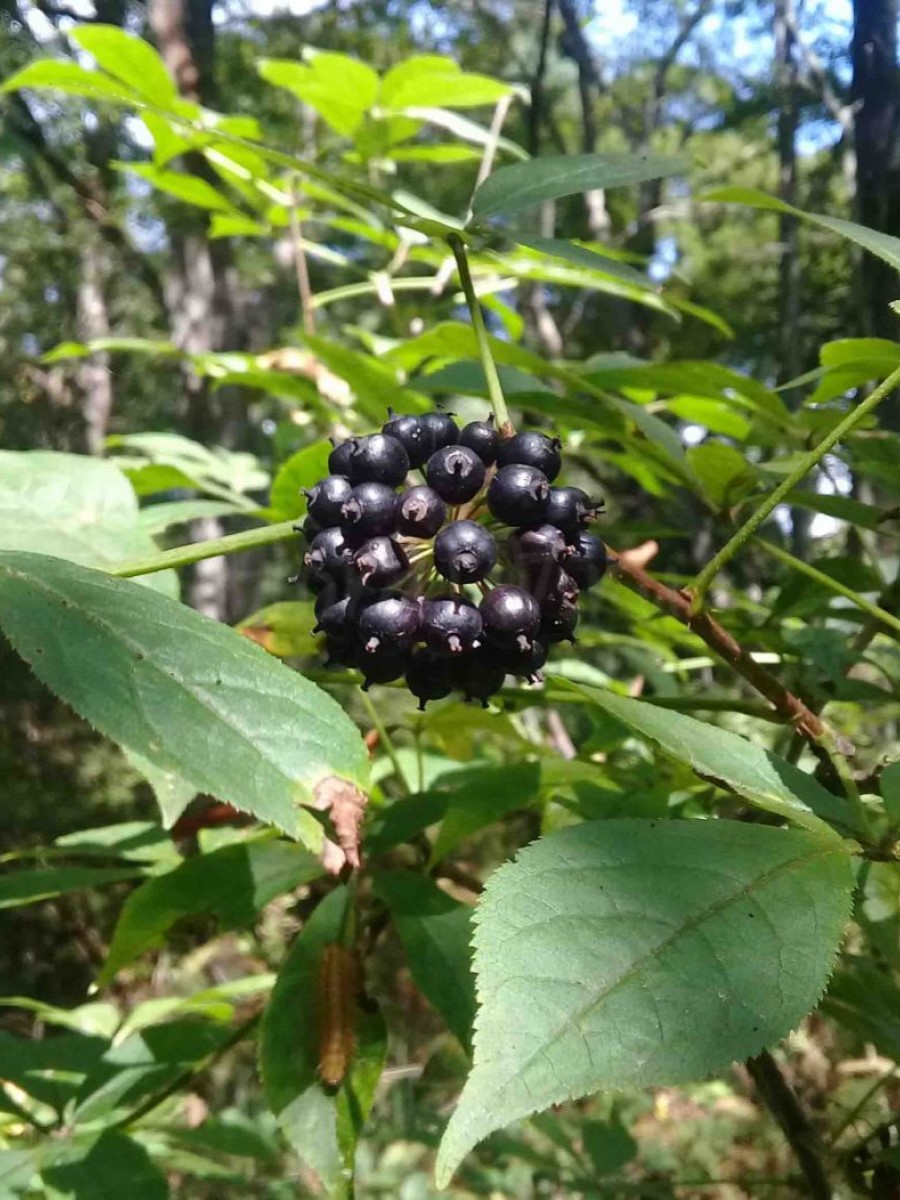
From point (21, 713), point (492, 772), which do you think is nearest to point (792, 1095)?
point (492, 772)

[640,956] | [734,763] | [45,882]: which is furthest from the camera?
[45,882]

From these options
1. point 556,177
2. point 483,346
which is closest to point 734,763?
point 483,346

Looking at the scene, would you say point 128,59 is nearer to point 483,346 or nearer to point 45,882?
point 483,346

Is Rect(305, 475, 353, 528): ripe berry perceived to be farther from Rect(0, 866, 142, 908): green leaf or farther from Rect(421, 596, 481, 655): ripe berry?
→ Rect(0, 866, 142, 908): green leaf

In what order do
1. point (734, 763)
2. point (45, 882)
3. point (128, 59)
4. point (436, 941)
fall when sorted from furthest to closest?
point (128, 59) → point (45, 882) → point (436, 941) → point (734, 763)

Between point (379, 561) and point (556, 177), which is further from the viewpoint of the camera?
point (556, 177)

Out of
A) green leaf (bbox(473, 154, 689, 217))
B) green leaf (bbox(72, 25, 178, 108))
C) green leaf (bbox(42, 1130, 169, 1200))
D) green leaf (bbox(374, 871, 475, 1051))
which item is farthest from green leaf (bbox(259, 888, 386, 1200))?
green leaf (bbox(72, 25, 178, 108))
